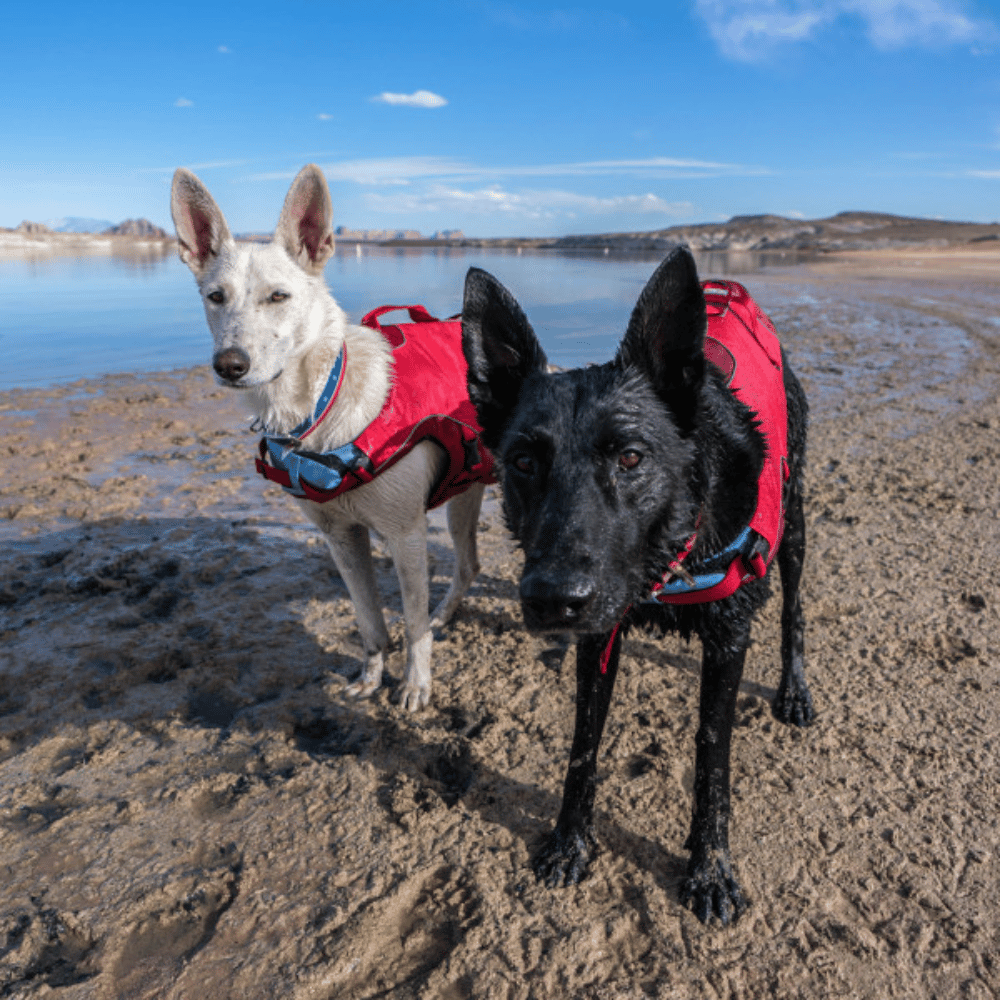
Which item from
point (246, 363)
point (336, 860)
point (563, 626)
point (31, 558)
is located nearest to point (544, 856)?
point (336, 860)

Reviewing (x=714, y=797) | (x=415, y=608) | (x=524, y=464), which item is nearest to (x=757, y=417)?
(x=524, y=464)

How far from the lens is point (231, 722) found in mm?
3455

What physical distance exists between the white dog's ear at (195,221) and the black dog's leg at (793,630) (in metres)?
3.14

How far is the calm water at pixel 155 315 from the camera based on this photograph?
12219mm

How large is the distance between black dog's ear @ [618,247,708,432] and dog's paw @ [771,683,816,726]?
1.92m

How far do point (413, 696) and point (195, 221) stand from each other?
2671mm

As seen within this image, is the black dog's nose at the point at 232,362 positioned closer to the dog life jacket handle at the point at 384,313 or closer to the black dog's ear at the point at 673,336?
the dog life jacket handle at the point at 384,313

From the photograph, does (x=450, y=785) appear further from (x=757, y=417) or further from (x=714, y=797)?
(x=757, y=417)

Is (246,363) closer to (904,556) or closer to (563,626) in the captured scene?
(563,626)

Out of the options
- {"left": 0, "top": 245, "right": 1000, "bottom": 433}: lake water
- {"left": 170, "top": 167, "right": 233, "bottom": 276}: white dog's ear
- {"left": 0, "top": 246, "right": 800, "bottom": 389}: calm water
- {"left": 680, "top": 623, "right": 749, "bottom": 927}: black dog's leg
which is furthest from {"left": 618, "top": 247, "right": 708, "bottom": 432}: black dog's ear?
{"left": 0, "top": 246, "right": 800, "bottom": 389}: calm water

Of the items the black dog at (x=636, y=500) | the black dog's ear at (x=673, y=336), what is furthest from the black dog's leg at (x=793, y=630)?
the black dog's ear at (x=673, y=336)

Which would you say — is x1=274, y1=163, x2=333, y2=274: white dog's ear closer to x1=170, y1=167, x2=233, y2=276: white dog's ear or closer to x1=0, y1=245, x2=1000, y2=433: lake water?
x1=170, y1=167, x2=233, y2=276: white dog's ear

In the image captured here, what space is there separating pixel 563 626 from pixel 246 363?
1928 mm

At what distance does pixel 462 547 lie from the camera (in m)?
4.50
